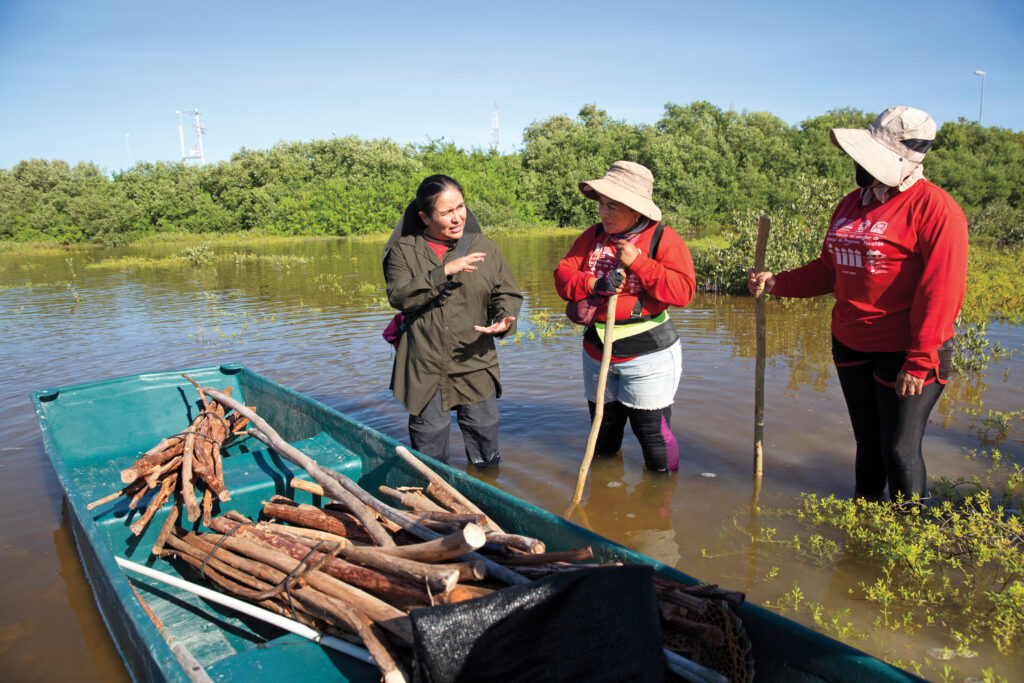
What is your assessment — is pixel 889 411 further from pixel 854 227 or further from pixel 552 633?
pixel 552 633

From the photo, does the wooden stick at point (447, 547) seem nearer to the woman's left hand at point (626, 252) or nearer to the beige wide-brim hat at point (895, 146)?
the woman's left hand at point (626, 252)

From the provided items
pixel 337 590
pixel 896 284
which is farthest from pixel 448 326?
pixel 896 284

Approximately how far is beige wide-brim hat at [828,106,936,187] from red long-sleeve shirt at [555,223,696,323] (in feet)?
3.01

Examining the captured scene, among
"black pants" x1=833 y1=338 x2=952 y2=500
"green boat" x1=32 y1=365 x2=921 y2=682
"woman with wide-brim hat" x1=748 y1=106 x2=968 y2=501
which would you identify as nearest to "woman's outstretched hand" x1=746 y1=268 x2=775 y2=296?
"woman with wide-brim hat" x1=748 y1=106 x2=968 y2=501

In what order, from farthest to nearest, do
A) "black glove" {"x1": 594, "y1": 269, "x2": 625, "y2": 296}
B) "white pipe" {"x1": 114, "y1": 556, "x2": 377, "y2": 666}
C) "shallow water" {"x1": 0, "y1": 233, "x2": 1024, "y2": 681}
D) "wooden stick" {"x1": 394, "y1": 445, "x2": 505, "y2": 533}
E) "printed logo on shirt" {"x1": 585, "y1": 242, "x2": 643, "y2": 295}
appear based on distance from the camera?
"printed logo on shirt" {"x1": 585, "y1": 242, "x2": 643, "y2": 295} < "black glove" {"x1": 594, "y1": 269, "x2": 625, "y2": 296} < "shallow water" {"x1": 0, "y1": 233, "x2": 1024, "y2": 681} < "wooden stick" {"x1": 394, "y1": 445, "x2": 505, "y2": 533} < "white pipe" {"x1": 114, "y1": 556, "x2": 377, "y2": 666}

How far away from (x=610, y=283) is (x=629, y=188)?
54cm

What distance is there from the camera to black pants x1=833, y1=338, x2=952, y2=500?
307 centimetres

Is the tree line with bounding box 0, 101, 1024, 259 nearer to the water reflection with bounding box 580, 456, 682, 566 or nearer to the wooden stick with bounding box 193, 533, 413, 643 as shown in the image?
the water reflection with bounding box 580, 456, 682, 566

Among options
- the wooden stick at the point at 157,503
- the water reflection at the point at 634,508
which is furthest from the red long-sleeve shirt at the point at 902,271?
the wooden stick at the point at 157,503

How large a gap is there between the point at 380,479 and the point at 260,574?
1201mm

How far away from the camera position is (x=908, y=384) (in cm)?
296

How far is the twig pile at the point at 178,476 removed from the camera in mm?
3305

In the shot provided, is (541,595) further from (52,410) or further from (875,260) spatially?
(52,410)

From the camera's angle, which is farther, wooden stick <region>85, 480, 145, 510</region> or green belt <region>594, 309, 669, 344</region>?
green belt <region>594, 309, 669, 344</region>
